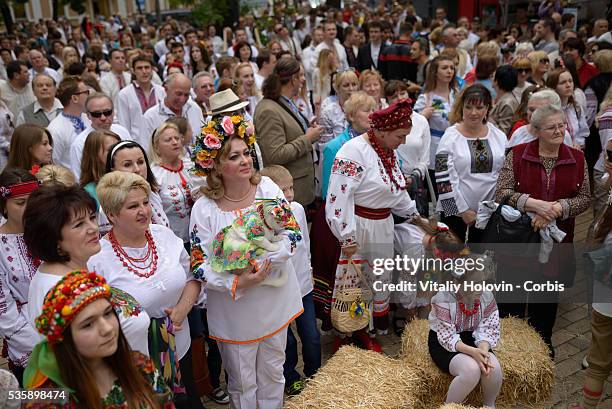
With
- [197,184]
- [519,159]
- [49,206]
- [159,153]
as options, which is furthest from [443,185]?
[49,206]

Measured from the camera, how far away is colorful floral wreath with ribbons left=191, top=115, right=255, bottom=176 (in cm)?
351

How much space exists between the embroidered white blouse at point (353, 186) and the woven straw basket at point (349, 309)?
0.37 metres

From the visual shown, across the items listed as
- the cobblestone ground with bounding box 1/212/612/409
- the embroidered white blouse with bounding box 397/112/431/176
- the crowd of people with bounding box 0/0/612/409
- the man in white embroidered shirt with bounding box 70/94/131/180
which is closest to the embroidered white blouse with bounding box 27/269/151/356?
the crowd of people with bounding box 0/0/612/409

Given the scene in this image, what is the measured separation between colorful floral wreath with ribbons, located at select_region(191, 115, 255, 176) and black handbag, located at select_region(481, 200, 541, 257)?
2319mm

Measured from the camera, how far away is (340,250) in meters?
4.72

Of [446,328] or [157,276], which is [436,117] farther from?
[157,276]

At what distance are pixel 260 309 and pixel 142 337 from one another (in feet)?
2.63

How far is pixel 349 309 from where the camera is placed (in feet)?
14.9

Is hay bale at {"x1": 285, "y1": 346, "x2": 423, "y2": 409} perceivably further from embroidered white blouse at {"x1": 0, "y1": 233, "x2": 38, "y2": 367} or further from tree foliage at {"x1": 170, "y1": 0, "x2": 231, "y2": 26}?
tree foliage at {"x1": 170, "y1": 0, "x2": 231, "y2": 26}

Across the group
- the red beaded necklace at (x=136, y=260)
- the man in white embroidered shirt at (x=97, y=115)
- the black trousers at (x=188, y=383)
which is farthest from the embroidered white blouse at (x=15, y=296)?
the man in white embroidered shirt at (x=97, y=115)

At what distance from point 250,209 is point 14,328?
1.54 meters

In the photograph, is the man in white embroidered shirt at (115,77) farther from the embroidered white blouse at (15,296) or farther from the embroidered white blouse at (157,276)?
the embroidered white blouse at (157,276)

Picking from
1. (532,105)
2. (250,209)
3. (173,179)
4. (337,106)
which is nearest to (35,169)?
(173,179)

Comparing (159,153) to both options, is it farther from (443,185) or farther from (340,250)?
(443,185)
